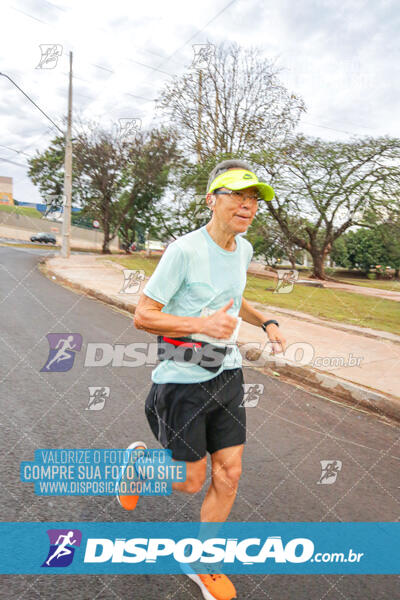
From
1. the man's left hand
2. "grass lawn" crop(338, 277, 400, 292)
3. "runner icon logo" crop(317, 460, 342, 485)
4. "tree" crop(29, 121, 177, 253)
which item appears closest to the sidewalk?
"runner icon logo" crop(317, 460, 342, 485)

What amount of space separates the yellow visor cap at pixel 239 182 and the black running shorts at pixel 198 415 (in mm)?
812

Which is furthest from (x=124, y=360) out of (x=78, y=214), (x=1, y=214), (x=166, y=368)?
(x=78, y=214)

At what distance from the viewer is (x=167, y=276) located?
1880 millimetres

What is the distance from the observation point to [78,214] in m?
37.3

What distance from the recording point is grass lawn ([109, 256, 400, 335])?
952 cm

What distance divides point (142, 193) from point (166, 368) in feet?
105

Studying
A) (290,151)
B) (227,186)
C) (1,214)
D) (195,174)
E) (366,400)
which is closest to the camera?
(227,186)

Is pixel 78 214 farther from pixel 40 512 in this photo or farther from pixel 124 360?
pixel 40 512

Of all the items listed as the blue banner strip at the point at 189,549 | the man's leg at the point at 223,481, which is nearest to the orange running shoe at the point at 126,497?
the blue banner strip at the point at 189,549

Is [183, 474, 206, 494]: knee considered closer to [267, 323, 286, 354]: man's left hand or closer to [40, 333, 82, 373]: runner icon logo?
[267, 323, 286, 354]: man's left hand

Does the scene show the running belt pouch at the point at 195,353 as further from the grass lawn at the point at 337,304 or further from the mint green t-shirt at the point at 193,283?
the grass lawn at the point at 337,304

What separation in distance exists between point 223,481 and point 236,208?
1.19m

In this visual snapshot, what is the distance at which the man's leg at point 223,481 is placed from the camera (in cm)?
202

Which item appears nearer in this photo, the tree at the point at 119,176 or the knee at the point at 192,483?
the knee at the point at 192,483
